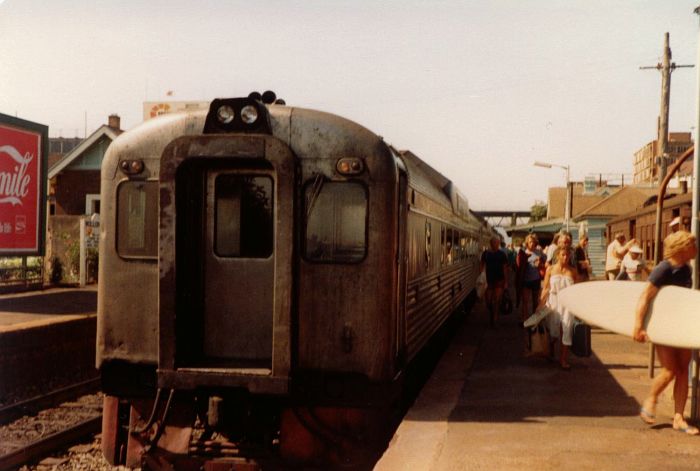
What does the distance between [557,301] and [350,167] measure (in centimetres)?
454

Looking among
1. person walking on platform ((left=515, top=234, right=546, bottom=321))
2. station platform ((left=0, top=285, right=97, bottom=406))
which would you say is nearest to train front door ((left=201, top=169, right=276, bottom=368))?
station platform ((left=0, top=285, right=97, bottom=406))

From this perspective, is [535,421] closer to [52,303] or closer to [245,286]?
[245,286]

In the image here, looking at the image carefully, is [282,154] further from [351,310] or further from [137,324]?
[137,324]

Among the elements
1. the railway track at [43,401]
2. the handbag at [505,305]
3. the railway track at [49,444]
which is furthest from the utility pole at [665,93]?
the railway track at [49,444]

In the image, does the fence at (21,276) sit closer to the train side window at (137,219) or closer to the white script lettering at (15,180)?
the white script lettering at (15,180)

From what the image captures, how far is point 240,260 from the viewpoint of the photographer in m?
5.96

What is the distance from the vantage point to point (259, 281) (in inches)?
234

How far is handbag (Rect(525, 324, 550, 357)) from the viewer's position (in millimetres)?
9914

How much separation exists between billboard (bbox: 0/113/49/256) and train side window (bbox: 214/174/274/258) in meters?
12.6

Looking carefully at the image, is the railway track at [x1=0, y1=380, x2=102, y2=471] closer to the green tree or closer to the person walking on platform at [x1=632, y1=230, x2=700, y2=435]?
the person walking on platform at [x1=632, y1=230, x2=700, y2=435]

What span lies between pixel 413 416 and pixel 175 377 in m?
2.19

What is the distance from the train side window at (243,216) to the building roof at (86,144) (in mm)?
26856

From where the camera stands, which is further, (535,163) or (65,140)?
(65,140)

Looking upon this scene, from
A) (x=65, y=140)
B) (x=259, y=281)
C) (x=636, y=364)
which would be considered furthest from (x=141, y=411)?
(x=65, y=140)
